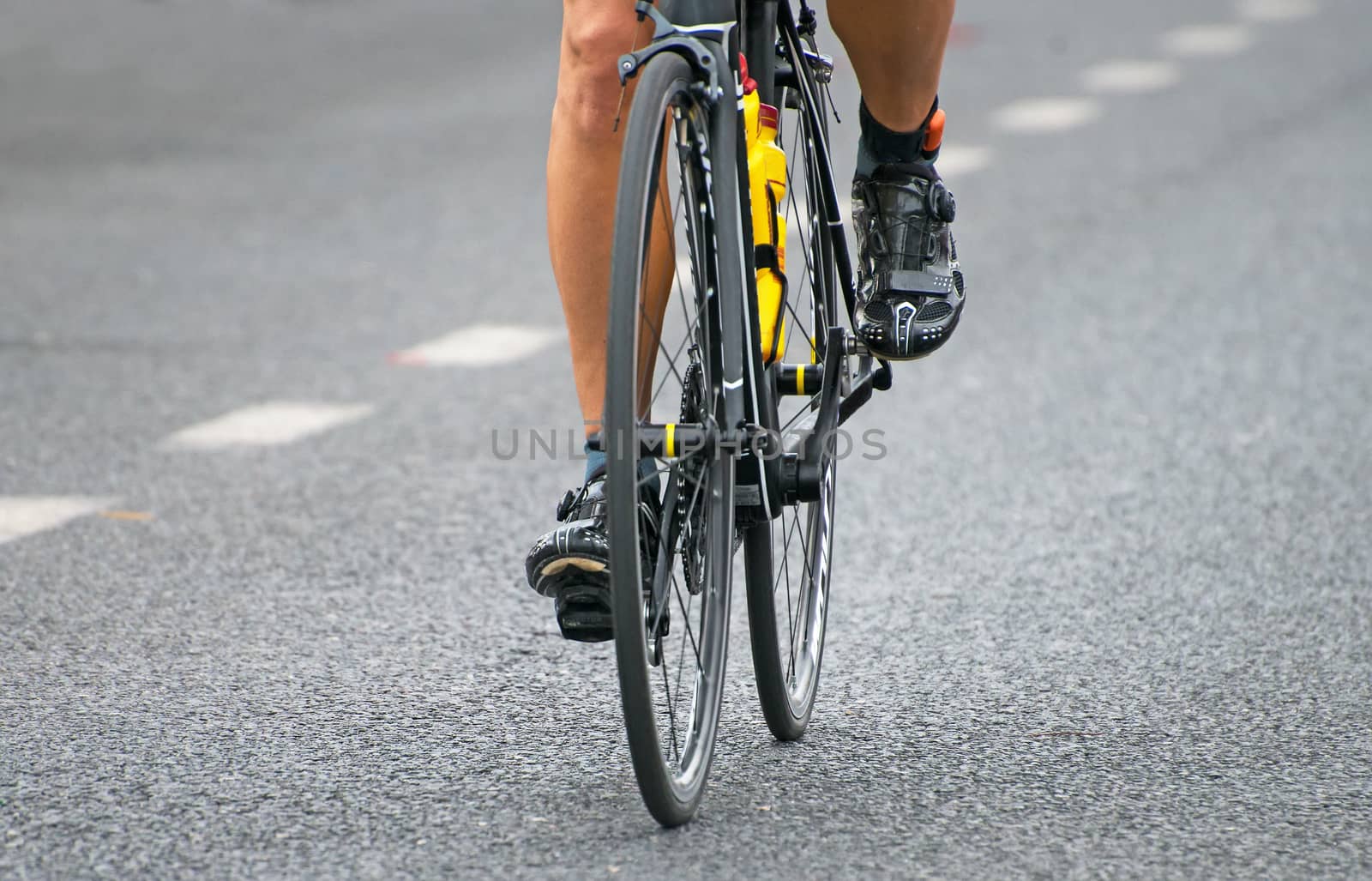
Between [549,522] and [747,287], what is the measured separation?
1.45 meters

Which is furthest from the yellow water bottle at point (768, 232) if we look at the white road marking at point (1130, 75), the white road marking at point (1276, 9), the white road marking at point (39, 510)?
the white road marking at point (1276, 9)

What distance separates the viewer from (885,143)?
2578 millimetres

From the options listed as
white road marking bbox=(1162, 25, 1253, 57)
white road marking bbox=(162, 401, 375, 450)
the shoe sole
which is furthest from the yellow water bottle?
white road marking bbox=(1162, 25, 1253, 57)

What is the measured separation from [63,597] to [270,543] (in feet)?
1.44

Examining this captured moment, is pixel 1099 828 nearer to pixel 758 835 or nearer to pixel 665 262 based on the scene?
pixel 758 835

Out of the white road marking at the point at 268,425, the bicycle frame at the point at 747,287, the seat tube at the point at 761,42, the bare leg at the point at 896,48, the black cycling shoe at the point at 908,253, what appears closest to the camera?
the bicycle frame at the point at 747,287

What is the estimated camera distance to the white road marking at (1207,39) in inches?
407

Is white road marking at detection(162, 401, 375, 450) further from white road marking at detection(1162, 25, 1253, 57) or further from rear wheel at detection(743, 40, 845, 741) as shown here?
white road marking at detection(1162, 25, 1253, 57)

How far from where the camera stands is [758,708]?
252 centimetres

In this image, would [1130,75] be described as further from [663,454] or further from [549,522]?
[663,454]

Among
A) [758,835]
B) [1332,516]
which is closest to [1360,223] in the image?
[1332,516]

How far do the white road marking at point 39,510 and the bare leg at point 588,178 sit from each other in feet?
5.08

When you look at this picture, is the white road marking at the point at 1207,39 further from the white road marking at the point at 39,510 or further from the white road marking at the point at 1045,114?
the white road marking at the point at 39,510

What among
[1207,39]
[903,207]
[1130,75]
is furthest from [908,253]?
[1207,39]
